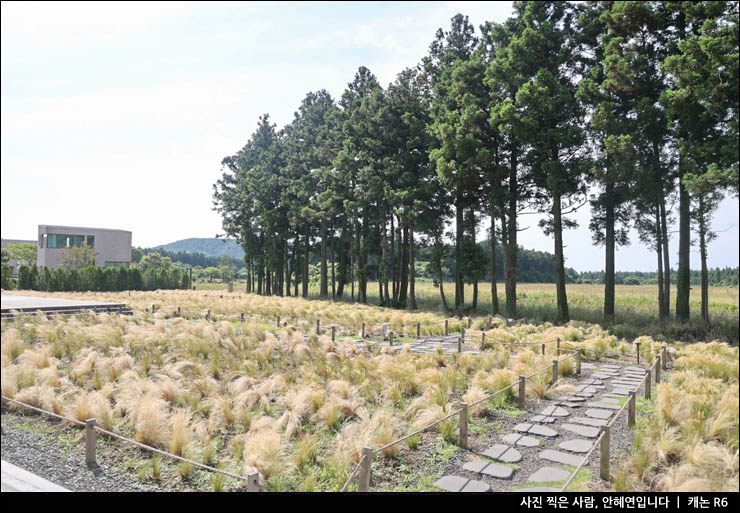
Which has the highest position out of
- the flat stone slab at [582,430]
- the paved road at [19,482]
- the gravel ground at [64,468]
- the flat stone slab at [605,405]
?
the paved road at [19,482]

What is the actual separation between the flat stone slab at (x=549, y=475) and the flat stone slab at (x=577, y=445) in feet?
1.99

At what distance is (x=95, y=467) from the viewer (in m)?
4.17

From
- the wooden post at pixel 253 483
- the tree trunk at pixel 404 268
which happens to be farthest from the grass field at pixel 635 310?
the wooden post at pixel 253 483

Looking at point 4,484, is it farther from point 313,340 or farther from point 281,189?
point 281,189

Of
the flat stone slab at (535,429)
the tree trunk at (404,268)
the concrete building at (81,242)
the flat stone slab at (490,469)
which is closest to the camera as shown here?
the concrete building at (81,242)

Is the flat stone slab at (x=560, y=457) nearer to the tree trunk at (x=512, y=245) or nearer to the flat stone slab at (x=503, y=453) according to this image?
the flat stone slab at (x=503, y=453)

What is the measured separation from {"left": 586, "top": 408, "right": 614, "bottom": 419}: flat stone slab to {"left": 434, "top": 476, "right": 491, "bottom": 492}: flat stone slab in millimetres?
2716

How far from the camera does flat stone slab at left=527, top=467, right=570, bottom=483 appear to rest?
13.1 ft

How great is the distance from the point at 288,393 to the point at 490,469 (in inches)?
125

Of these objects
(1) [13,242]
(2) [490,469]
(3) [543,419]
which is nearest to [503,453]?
(2) [490,469]

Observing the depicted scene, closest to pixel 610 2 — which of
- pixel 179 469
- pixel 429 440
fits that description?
pixel 429 440

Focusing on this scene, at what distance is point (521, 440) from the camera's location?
5.05 metres

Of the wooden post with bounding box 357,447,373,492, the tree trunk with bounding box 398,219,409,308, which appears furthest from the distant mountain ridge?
the tree trunk with bounding box 398,219,409,308

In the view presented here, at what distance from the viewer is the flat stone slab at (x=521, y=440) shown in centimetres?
491
